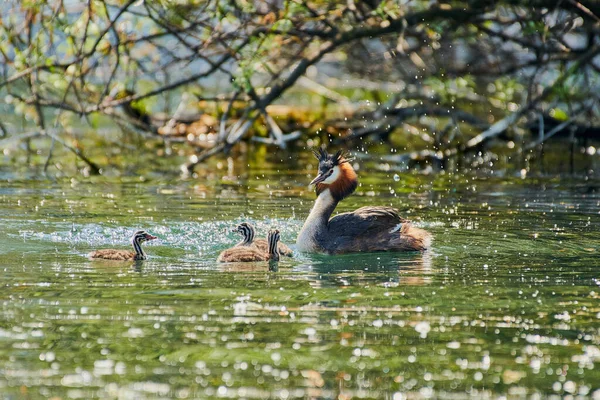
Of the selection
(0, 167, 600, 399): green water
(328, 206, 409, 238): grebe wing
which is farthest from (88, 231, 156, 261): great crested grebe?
(328, 206, 409, 238): grebe wing

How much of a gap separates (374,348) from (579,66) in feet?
34.8

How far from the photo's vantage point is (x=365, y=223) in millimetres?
11172

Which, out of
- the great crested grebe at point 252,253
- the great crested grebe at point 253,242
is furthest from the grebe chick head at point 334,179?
the great crested grebe at point 252,253

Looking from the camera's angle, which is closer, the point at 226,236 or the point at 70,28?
the point at 226,236

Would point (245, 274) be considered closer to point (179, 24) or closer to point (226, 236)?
point (226, 236)

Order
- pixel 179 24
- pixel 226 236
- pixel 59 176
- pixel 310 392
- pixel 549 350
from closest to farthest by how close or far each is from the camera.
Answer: pixel 310 392, pixel 549 350, pixel 226 236, pixel 179 24, pixel 59 176

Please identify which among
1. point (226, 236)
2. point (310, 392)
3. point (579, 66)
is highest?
point (579, 66)

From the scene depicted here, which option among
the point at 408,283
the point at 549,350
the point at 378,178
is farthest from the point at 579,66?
the point at 549,350

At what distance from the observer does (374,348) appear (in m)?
6.87

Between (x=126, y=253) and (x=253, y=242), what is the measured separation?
135 cm

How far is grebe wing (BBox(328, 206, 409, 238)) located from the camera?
1114cm

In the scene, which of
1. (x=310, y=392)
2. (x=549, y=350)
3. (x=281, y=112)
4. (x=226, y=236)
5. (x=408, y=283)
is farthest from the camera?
(x=281, y=112)

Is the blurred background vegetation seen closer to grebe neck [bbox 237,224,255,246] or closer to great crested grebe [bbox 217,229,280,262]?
grebe neck [bbox 237,224,255,246]

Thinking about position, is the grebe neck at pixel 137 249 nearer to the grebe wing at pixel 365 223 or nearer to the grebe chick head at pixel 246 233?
the grebe chick head at pixel 246 233
